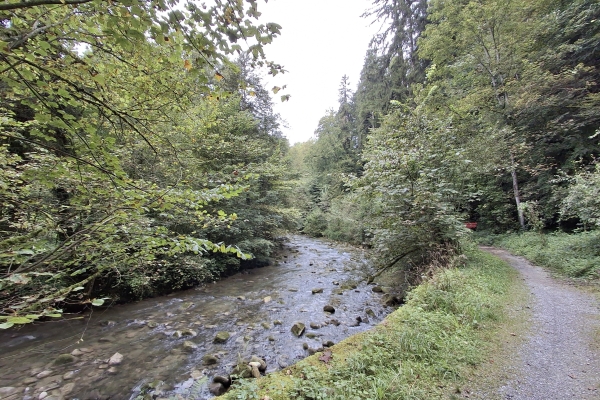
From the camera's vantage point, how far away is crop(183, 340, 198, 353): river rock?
216 inches

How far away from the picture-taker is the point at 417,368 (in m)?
3.31

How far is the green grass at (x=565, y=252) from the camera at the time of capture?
7.13 m

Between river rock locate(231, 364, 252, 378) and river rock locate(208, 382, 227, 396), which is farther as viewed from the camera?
river rock locate(231, 364, 252, 378)

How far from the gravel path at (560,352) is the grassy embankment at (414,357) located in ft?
1.11

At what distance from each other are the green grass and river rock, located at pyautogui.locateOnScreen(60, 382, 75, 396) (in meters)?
11.2

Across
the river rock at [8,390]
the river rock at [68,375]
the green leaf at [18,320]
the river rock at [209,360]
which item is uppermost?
the green leaf at [18,320]

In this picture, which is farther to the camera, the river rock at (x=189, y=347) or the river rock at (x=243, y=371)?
the river rock at (x=189, y=347)

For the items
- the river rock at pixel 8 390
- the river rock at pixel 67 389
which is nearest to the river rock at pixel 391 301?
the river rock at pixel 67 389

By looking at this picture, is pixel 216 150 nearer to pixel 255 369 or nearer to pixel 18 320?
pixel 255 369

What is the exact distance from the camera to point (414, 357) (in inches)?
138

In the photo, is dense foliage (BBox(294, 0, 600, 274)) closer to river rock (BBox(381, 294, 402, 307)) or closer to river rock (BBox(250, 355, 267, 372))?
river rock (BBox(381, 294, 402, 307))

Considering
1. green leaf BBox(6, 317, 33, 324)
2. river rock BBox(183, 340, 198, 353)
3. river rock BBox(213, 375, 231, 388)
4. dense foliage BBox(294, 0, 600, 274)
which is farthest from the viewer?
dense foliage BBox(294, 0, 600, 274)

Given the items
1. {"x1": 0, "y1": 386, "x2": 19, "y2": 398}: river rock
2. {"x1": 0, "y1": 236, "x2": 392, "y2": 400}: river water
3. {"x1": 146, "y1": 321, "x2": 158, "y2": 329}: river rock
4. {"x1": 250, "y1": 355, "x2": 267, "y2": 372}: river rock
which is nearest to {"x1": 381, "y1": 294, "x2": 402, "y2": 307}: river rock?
{"x1": 0, "y1": 236, "x2": 392, "y2": 400}: river water

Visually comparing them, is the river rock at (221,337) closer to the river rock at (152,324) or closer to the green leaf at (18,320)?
the river rock at (152,324)
